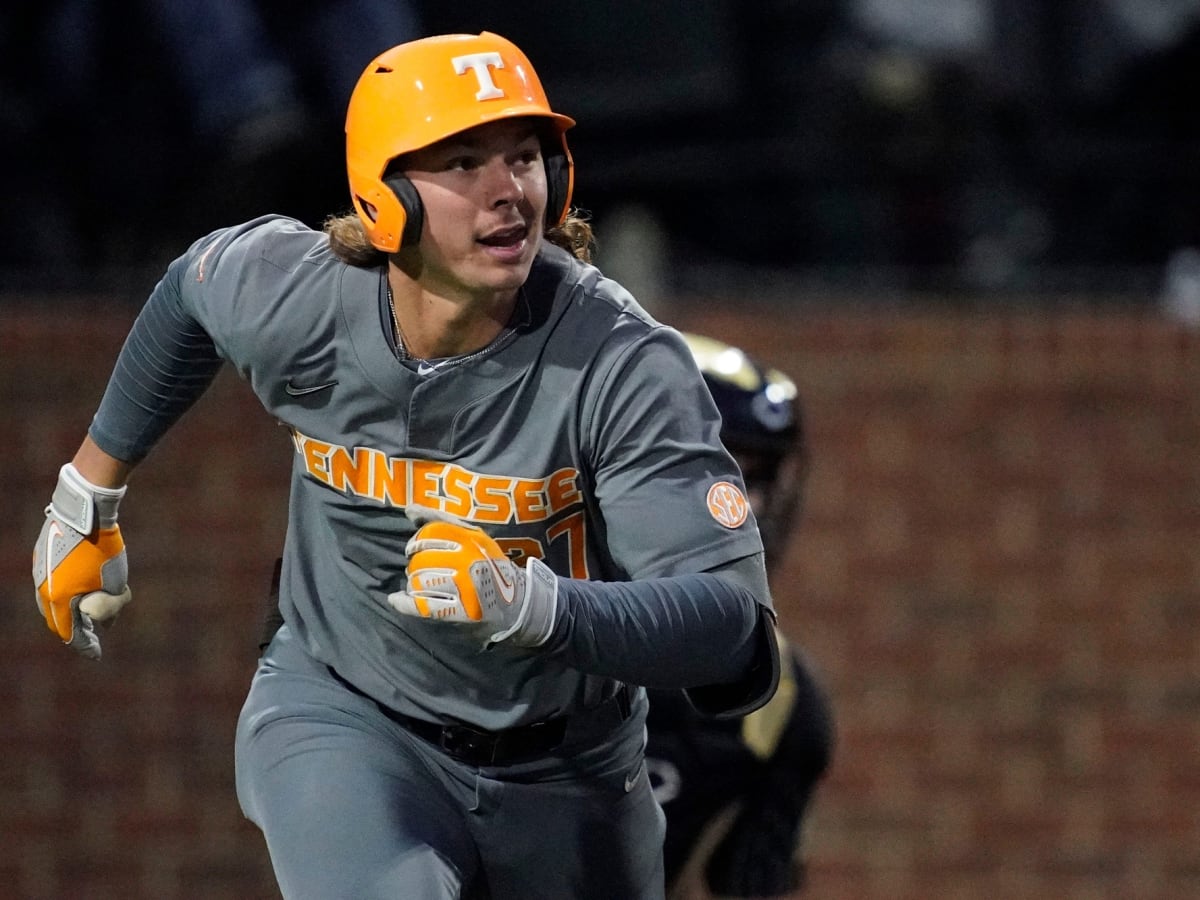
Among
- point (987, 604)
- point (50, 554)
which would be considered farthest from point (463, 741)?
point (987, 604)

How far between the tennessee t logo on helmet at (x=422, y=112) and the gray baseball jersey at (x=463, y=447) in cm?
13

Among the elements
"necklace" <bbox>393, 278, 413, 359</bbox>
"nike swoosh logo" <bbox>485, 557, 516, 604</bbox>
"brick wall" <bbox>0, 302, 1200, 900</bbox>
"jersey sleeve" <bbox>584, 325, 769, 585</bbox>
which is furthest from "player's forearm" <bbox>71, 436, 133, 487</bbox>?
"brick wall" <bbox>0, 302, 1200, 900</bbox>

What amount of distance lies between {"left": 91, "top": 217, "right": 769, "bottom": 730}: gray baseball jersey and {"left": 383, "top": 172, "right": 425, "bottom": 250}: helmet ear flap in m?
0.13

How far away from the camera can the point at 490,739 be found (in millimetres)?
2465

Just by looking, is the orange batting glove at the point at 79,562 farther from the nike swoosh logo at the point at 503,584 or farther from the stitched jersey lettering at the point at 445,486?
the nike swoosh logo at the point at 503,584

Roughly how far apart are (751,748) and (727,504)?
107cm

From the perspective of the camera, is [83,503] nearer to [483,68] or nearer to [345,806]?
[345,806]

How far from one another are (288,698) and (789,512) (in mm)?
1239

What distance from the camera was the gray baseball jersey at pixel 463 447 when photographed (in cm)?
228

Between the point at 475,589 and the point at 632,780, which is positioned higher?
the point at 475,589

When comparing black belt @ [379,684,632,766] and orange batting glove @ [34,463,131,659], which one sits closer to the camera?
black belt @ [379,684,632,766]

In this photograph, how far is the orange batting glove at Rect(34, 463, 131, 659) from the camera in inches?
106

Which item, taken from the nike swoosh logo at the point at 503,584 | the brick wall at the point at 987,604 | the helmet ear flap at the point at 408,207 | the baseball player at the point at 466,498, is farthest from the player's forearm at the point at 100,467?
the brick wall at the point at 987,604

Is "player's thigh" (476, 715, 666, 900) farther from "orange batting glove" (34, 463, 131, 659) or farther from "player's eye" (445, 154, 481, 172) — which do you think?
"player's eye" (445, 154, 481, 172)
